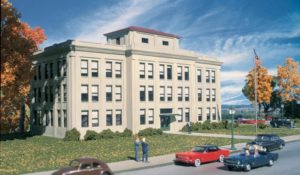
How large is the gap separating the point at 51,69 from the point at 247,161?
32.6 meters

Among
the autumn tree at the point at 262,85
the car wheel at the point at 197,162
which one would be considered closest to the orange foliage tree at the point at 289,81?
the autumn tree at the point at 262,85

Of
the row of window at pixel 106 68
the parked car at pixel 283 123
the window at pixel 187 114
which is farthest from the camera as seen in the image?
the parked car at pixel 283 123

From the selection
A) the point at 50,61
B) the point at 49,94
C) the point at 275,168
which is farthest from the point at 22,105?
the point at 275,168

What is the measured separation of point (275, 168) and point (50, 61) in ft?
110

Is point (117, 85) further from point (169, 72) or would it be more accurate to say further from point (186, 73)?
point (186, 73)

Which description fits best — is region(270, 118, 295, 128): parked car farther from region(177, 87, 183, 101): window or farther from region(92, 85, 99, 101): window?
region(92, 85, 99, 101): window

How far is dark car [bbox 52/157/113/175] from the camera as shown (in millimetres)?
18938

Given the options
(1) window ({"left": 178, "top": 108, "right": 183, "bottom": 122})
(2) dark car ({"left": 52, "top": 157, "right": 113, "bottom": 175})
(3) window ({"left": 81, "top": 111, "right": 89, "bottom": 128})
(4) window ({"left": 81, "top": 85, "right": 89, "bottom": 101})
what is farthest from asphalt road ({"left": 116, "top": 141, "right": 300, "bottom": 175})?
(1) window ({"left": 178, "top": 108, "right": 183, "bottom": 122})

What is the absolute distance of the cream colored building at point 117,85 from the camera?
147ft

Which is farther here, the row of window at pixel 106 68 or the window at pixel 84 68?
the row of window at pixel 106 68

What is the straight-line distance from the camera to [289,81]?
76375 mm

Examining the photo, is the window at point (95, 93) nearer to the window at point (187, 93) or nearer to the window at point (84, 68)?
the window at point (84, 68)

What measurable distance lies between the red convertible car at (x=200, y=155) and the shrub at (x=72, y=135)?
63.5 ft

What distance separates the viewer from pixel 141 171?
23734mm
